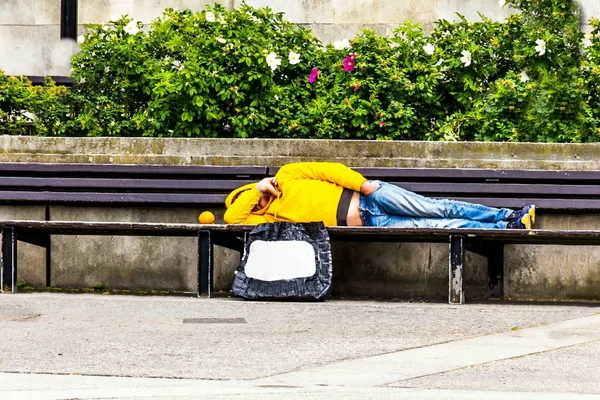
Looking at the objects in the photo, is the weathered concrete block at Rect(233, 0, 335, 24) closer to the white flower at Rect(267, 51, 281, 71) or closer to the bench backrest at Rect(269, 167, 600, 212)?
the white flower at Rect(267, 51, 281, 71)

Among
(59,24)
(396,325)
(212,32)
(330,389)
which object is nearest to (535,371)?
(330,389)

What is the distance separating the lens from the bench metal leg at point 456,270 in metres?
9.70

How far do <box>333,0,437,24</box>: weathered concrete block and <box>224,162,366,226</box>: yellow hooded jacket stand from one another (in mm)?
3944

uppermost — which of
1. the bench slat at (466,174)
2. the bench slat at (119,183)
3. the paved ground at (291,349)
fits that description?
the bench slat at (466,174)

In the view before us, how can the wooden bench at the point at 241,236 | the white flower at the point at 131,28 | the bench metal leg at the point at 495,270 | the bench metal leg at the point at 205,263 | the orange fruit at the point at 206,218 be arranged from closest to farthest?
the wooden bench at the point at 241,236, the bench metal leg at the point at 205,263, the bench metal leg at the point at 495,270, the orange fruit at the point at 206,218, the white flower at the point at 131,28

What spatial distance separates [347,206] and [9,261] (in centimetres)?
250

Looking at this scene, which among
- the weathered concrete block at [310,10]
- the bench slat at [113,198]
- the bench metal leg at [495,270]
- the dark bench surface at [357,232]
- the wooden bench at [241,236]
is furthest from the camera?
the weathered concrete block at [310,10]

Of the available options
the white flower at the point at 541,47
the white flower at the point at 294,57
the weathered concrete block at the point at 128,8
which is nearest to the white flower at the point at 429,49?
the white flower at the point at 541,47

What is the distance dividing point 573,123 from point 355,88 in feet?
5.76

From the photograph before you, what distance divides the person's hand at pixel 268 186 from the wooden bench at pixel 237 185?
1.01 feet

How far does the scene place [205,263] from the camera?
9922 millimetres

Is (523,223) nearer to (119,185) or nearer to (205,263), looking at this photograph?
(205,263)

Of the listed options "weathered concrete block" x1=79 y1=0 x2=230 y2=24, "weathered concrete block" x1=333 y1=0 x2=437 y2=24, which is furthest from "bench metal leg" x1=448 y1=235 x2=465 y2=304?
"weathered concrete block" x1=79 y1=0 x2=230 y2=24

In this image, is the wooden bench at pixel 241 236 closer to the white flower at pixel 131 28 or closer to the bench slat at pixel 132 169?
the bench slat at pixel 132 169
